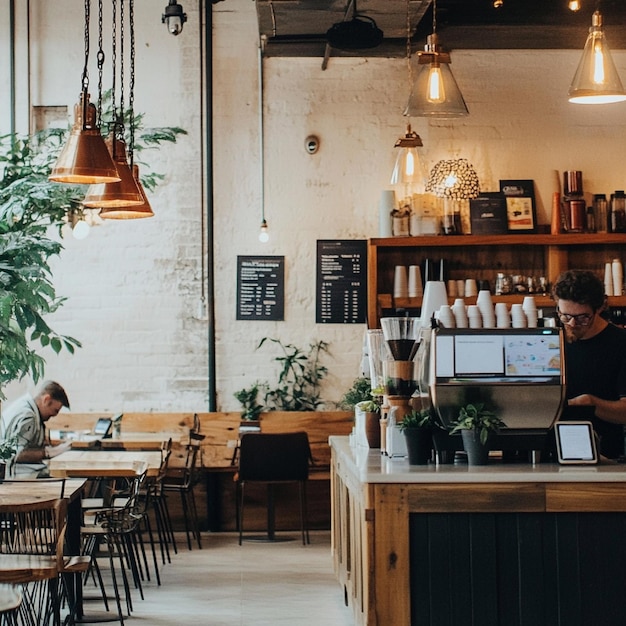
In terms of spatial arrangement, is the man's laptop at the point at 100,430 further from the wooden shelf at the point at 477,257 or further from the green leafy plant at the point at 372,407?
the green leafy plant at the point at 372,407

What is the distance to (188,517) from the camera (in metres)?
8.54

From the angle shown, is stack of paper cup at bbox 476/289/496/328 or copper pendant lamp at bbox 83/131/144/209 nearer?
copper pendant lamp at bbox 83/131/144/209

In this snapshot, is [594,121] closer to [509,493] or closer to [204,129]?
[204,129]

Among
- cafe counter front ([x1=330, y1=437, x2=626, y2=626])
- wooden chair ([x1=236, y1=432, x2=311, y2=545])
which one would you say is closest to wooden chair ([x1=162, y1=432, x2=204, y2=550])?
wooden chair ([x1=236, y1=432, x2=311, y2=545])

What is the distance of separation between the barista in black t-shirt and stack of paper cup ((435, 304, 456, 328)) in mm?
573

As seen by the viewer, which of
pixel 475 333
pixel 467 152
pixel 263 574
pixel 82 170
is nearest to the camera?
pixel 82 170

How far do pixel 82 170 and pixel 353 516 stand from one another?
2044 mm

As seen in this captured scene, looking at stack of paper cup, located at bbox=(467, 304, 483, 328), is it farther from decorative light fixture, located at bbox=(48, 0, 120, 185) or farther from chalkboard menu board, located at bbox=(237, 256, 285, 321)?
chalkboard menu board, located at bbox=(237, 256, 285, 321)

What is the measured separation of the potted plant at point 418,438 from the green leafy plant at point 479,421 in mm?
120

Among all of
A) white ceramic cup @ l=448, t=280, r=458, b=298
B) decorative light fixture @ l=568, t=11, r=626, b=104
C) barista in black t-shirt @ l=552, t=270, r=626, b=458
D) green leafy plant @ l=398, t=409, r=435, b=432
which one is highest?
decorative light fixture @ l=568, t=11, r=626, b=104

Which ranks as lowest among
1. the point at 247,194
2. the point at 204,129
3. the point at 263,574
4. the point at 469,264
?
the point at 263,574

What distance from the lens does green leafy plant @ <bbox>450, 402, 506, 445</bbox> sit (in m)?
4.17

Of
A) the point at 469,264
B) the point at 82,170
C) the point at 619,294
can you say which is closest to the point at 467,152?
the point at 469,264

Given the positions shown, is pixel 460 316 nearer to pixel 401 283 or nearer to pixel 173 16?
pixel 401 283
